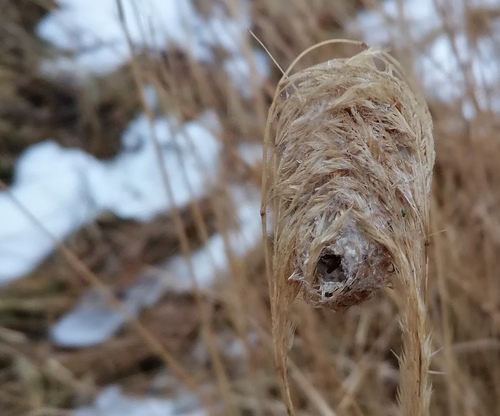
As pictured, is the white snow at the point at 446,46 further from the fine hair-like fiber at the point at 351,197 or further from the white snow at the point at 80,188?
the white snow at the point at 80,188

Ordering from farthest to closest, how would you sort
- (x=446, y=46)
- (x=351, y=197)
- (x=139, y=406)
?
1. (x=446, y=46)
2. (x=139, y=406)
3. (x=351, y=197)

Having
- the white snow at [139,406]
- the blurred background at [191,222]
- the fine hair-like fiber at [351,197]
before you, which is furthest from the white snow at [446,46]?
the white snow at [139,406]

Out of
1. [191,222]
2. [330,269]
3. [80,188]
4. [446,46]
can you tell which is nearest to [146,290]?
[191,222]

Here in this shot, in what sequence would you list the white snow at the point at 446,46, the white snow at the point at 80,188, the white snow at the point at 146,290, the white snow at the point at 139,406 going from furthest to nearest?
the white snow at the point at 80,188
the white snow at the point at 146,290
the white snow at the point at 139,406
the white snow at the point at 446,46

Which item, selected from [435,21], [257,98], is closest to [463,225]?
[257,98]

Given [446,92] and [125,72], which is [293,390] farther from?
[125,72]

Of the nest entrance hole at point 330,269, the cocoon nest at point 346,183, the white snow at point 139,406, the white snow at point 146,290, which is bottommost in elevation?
the white snow at point 139,406

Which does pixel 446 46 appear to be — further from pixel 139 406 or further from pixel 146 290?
pixel 139 406
